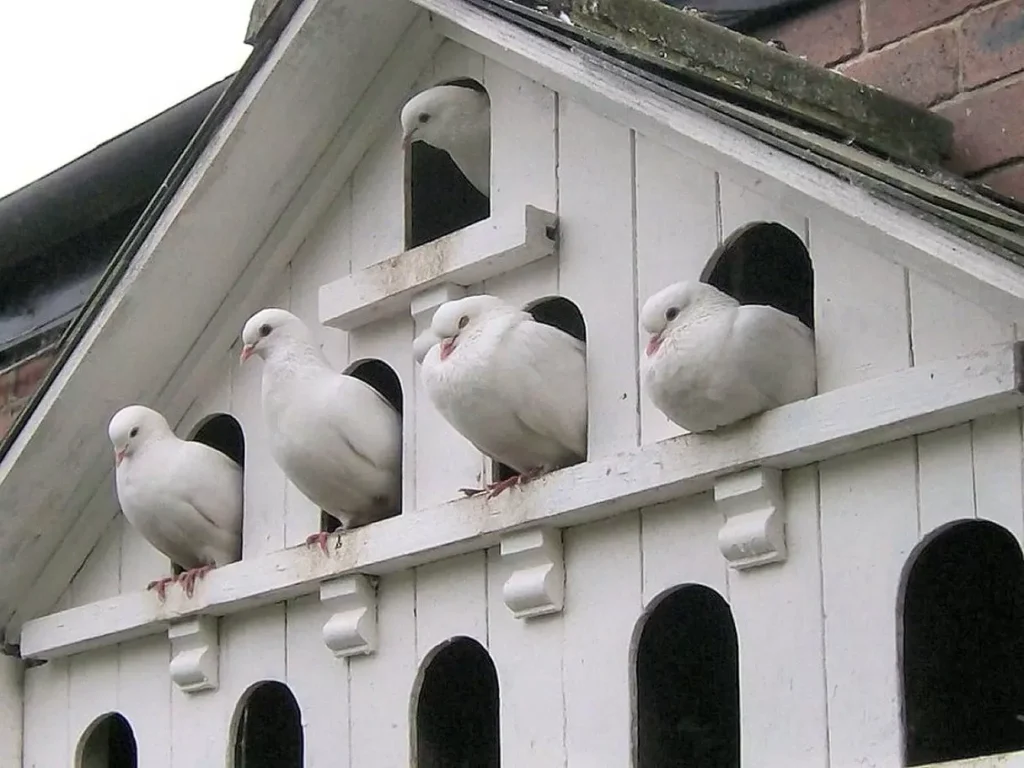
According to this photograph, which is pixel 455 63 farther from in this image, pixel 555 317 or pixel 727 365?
pixel 727 365

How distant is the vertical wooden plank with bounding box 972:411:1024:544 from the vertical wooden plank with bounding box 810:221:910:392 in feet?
0.40

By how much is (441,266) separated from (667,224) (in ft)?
1.25

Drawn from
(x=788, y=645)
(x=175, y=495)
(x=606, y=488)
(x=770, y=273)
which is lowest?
(x=788, y=645)

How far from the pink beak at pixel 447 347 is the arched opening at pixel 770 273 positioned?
335 millimetres

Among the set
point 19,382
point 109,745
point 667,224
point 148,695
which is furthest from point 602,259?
point 19,382

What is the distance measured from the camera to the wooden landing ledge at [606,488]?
8.89 ft

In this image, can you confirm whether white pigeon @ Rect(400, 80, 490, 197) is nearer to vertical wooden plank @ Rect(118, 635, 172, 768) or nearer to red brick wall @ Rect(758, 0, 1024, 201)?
red brick wall @ Rect(758, 0, 1024, 201)

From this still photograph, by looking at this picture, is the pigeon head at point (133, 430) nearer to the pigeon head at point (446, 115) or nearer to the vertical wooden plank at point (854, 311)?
the pigeon head at point (446, 115)

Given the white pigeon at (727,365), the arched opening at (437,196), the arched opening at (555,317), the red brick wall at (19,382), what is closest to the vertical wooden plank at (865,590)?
the white pigeon at (727,365)

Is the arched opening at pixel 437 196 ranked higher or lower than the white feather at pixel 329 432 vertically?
higher

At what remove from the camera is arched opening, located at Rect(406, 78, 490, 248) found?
11.7 feet

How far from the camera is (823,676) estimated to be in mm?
2801

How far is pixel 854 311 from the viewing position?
2.88 metres

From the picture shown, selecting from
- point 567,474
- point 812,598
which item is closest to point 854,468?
point 812,598
